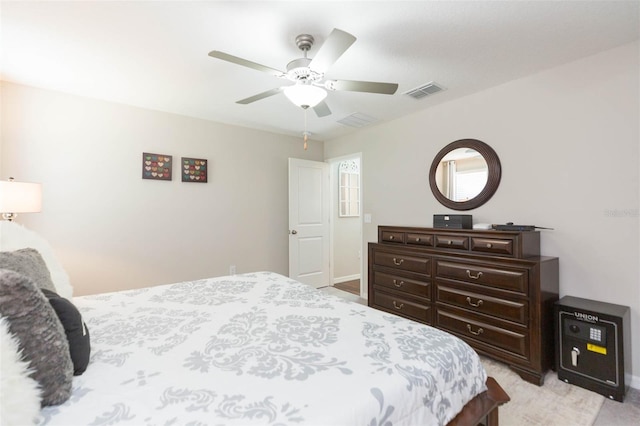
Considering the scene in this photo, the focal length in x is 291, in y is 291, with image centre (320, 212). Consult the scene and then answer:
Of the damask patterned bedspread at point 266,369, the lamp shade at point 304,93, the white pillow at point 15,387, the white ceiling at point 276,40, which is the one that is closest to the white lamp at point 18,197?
the white ceiling at point 276,40

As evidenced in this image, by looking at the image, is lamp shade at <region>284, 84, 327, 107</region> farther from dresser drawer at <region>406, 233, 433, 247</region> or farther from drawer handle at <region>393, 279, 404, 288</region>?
drawer handle at <region>393, 279, 404, 288</region>

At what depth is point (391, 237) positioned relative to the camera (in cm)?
328

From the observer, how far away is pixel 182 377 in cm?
99

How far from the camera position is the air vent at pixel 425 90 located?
2.83m

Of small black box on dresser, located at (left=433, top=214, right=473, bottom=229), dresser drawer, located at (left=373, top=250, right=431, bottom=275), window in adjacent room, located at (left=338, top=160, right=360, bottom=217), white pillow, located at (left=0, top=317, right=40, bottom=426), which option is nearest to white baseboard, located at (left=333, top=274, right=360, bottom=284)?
window in adjacent room, located at (left=338, top=160, right=360, bottom=217)

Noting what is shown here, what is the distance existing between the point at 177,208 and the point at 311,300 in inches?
103

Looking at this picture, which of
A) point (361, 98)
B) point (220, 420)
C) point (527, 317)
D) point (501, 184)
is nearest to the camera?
point (220, 420)

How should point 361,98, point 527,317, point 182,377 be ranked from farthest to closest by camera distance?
1. point 361,98
2. point 527,317
3. point 182,377

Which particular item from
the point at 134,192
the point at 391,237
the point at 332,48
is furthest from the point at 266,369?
the point at 134,192

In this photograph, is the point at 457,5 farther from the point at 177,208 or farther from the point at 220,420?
the point at 177,208

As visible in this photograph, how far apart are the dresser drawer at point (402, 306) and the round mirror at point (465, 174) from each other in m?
1.14

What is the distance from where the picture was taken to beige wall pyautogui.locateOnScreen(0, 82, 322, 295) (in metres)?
2.91

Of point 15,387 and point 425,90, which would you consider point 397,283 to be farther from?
point 15,387

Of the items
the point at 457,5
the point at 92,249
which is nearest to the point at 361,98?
the point at 457,5
